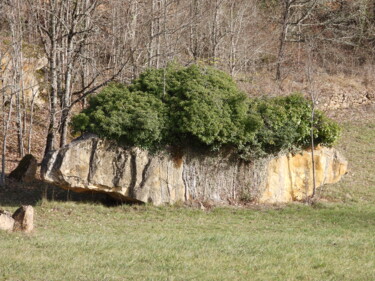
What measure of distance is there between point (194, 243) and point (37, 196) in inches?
278

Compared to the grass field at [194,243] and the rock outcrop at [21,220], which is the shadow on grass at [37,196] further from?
the rock outcrop at [21,220]

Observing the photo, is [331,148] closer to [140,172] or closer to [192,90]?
[192,90]

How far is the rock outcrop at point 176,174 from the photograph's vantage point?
15.1 meters

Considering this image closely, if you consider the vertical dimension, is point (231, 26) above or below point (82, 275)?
above

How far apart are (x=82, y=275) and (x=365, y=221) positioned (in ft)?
32.2

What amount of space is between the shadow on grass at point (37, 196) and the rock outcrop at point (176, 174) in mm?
779

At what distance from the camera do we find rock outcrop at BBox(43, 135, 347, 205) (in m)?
15.1

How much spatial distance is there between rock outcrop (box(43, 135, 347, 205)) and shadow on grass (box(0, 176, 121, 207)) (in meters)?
0.78

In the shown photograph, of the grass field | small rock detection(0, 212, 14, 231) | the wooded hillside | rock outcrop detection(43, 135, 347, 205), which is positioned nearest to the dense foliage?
rock outcrop detection(43, 135, 347, 205)

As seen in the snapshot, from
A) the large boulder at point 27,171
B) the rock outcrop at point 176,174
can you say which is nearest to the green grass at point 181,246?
the rock outcrop at point 176,174

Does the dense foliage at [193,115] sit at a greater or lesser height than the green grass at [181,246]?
greater

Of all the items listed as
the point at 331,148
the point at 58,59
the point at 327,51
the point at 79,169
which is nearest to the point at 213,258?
the point at 79,169

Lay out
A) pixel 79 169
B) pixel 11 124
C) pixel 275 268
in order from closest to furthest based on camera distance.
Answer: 1. pixel 275 268
2. pixel 79 169
3. pixel 11 124

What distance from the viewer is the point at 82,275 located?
8.19m
